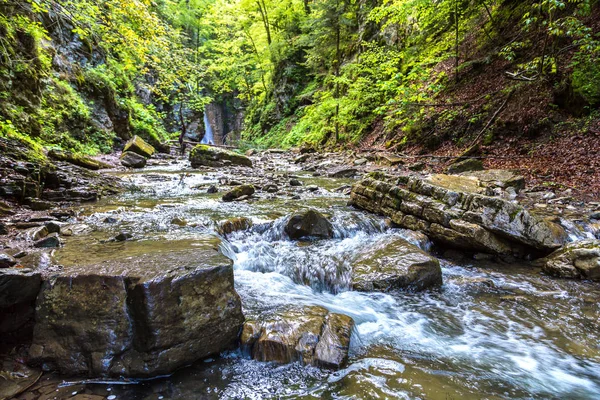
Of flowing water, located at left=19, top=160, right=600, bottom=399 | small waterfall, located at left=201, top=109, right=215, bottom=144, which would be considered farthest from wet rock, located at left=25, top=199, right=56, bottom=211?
small waterfall, located at left=201, top=109, right=215, bottom=144

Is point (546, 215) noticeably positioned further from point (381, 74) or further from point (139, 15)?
point (381, 74)

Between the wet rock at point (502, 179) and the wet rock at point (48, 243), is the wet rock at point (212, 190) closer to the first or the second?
the wet rock at point (48, 243)

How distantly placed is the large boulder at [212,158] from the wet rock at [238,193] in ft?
21.5

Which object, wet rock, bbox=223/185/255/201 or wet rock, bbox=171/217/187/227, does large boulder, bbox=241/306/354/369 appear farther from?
wet rock, bbox=223/185/255/201

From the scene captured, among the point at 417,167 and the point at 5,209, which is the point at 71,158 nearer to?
the point at 5,209

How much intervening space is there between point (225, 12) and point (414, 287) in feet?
114

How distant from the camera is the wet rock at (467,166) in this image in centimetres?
873

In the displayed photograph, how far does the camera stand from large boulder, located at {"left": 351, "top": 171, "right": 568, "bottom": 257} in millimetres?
4512

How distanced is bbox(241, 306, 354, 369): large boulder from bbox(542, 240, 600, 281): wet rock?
3.32 metres

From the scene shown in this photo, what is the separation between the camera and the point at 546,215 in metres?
5.45

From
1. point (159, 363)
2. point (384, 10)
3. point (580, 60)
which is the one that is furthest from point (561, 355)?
point (384, 10)

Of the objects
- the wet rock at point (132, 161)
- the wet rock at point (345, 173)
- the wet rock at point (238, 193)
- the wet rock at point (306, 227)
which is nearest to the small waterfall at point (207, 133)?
the wet rock at point (132, 161)

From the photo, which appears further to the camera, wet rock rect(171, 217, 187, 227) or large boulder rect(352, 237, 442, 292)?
wet rock rect(171, 217, 187, 227)

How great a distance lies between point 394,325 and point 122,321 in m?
2.54
